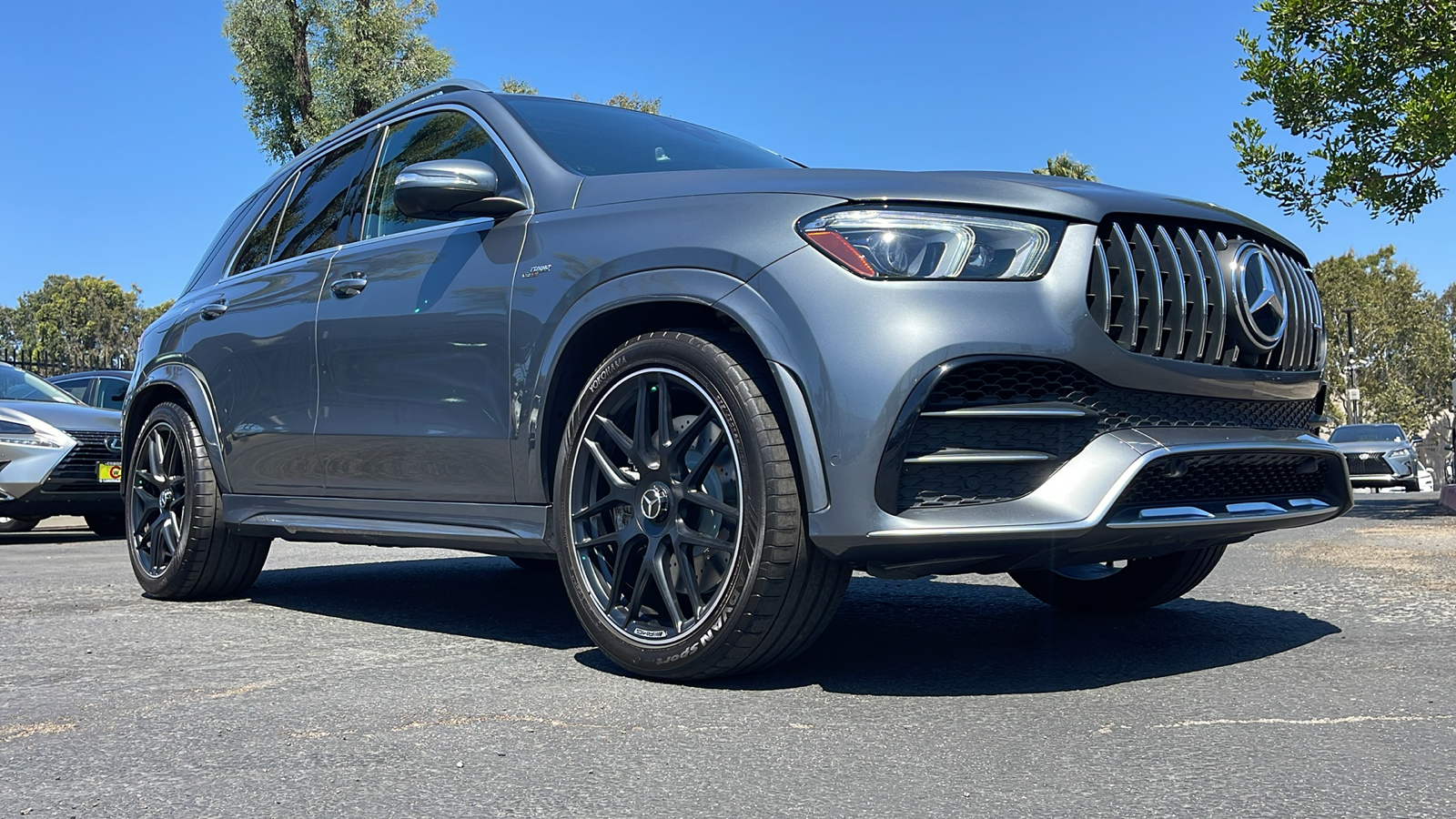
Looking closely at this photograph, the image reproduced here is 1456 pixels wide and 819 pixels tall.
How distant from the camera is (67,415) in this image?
10.3 m

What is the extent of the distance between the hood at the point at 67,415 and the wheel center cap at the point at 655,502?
8326 mm


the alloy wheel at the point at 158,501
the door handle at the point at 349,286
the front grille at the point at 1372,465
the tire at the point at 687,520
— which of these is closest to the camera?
the tire at the point at 687,520

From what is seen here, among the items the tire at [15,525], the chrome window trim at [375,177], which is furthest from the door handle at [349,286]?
the tire at [15,525]

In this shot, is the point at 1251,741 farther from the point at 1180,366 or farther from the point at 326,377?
the point at 326,377

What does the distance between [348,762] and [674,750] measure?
627 millimetres

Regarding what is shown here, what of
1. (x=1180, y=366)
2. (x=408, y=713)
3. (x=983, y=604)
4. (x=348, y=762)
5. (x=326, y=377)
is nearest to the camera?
(x=348, y=762)

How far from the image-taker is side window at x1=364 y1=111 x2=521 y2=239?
435 centimetres

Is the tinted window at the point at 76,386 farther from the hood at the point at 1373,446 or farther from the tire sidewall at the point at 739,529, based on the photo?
the hood at the point at 1373,446

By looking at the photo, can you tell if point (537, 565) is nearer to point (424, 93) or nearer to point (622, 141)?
point (424, 93)

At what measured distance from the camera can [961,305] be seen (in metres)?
2.97

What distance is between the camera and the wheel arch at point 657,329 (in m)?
3.03

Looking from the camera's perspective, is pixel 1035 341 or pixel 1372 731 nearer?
pixel 1372 731

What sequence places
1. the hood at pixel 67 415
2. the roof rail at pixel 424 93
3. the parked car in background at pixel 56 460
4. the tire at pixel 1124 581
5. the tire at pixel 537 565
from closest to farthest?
the tire at pixel 1124 581 → the roof rail at pixel 424 93 → the tire at pixel 537 565 → the parked car in background at pixel 56 460 → the hood at pixel 67 415

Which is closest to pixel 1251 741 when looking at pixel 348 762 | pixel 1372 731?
pixel 1372 731
